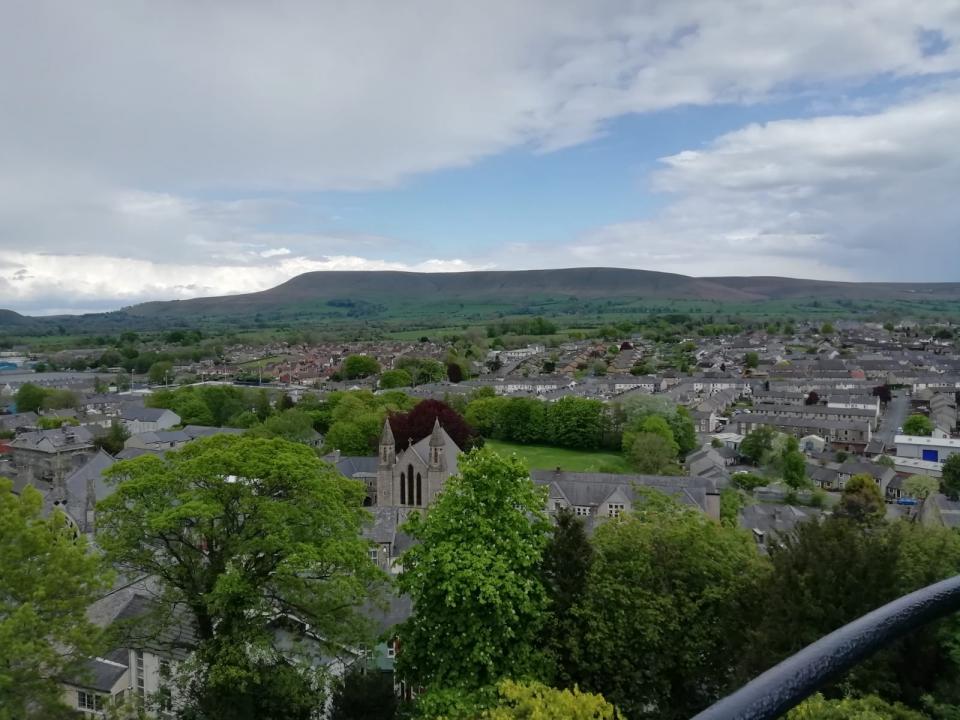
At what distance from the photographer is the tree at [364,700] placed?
1614 centimetres

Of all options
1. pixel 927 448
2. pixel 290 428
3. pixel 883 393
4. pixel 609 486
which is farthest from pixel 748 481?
pixel 883 393

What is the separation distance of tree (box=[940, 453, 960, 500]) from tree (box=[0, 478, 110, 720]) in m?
48.1

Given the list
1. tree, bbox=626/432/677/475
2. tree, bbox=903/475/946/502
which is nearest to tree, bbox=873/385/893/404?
tree, bbox=903/475/946/502

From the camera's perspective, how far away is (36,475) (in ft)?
168

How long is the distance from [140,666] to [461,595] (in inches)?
391

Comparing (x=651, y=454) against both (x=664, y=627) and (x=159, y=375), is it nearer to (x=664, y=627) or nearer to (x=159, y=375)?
(x=664, y=627)

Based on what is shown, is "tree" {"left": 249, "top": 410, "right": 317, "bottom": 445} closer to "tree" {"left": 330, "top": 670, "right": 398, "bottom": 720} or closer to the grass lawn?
the grass lawn

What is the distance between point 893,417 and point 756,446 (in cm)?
3132

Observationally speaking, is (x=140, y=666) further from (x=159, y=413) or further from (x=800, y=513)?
(x=159, y=413)

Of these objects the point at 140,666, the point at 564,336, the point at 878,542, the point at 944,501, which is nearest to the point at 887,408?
the point at 944,501

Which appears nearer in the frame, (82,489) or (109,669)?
(109,669)

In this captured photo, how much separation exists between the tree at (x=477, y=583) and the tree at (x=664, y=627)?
1.42m

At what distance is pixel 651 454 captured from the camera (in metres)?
51.0

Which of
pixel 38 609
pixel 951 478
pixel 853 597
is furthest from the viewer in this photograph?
pixel 951 478
